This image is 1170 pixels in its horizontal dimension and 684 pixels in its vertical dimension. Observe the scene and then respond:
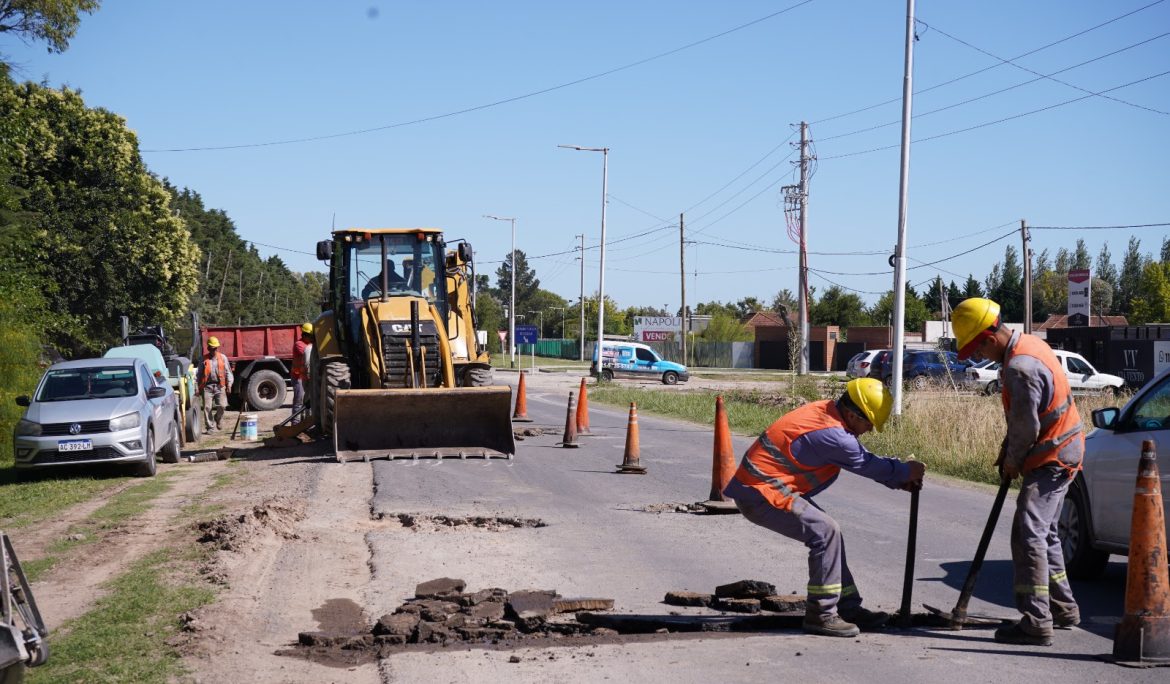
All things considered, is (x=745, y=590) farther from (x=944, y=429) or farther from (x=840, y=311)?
(x=840, y=311)

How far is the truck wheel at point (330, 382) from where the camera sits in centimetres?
1694

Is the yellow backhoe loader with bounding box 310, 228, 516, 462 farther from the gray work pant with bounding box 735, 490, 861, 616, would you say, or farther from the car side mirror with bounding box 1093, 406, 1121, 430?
the gray work pant with bounding box 735, 490, 861, 616

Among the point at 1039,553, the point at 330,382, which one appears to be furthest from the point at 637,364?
the point at 1039,553

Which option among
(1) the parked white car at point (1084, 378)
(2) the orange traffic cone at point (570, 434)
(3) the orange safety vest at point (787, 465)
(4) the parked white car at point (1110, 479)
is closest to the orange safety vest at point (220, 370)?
(2) the orange traffic cone at point (570, 434)

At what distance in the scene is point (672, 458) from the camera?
57.6 ft

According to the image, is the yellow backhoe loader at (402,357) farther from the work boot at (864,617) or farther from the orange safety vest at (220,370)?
the work boot at (864,617)

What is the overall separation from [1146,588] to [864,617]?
155cm

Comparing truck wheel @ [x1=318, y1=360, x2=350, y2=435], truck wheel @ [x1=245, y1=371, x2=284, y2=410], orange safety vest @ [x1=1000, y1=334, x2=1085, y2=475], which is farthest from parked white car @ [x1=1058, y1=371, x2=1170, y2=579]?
truck wheel @ [x1=245, y1=371, x2=284, y2=410]

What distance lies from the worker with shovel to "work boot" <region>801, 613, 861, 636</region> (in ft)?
Result: 2.74

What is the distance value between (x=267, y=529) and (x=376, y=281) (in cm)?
804

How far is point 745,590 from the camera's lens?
7.46 m

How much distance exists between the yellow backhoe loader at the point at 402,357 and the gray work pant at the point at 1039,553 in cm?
1019

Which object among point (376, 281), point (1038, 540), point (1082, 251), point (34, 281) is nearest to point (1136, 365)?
point (376, 281)

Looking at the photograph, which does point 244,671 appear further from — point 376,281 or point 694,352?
point 694,352
